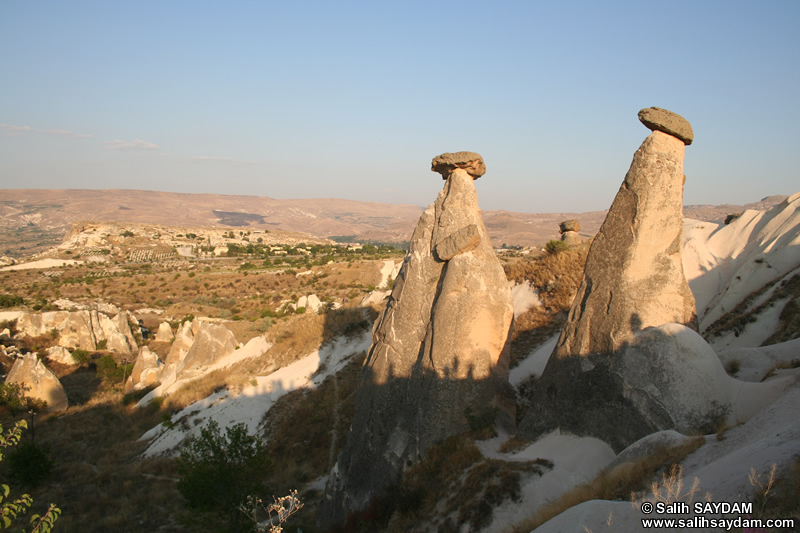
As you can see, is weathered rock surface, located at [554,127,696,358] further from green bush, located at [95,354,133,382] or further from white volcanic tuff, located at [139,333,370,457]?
green bush, located at [95,354,133,382]

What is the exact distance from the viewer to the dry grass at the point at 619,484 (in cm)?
496

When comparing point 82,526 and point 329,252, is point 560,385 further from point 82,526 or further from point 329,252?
point 329,252

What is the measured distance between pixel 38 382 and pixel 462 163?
2148 cm

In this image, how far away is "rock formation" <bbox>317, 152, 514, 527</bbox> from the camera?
8.08 metres

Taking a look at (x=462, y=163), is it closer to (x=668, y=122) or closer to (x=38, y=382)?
(x=668, y=122)

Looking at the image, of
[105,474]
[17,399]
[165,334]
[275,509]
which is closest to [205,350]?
[105,474]

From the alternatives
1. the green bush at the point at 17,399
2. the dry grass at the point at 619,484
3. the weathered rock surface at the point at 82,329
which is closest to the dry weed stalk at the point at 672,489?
the dry grass at the point at 619,484

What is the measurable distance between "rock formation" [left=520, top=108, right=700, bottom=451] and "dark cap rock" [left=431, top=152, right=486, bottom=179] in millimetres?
2647

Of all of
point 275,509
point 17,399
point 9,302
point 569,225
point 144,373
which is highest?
point 569,225

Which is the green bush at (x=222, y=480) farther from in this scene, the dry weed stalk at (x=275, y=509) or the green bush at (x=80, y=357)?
the green bush at (x=80, y=357)

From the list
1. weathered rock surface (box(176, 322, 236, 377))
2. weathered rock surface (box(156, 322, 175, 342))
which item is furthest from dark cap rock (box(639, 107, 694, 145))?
weathered rock surface (box(156, 322, 175, 342))

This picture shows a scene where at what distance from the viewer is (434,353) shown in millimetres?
8273

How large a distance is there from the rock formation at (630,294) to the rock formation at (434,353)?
1369 millimetres

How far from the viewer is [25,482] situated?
13.7 meters
